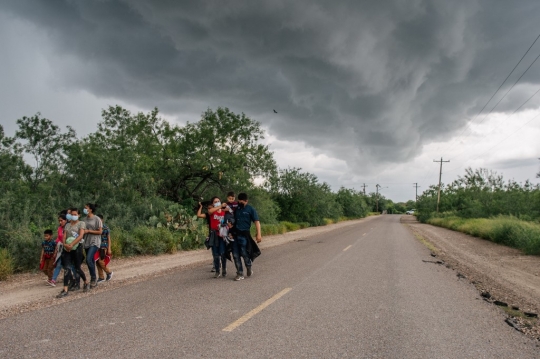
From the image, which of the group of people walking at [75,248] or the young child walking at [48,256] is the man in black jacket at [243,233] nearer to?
the group of people walking at [75,248]

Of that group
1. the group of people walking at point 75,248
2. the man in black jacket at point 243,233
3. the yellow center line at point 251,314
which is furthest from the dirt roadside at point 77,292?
the yellow center line at point 251,314

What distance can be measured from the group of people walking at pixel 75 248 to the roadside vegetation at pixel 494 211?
17.3m

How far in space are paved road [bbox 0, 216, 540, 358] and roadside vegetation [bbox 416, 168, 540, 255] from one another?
13169 mm

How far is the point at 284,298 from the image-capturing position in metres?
6.73

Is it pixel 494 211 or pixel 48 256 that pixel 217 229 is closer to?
pixel 48 256

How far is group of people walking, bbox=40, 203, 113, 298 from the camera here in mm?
7395

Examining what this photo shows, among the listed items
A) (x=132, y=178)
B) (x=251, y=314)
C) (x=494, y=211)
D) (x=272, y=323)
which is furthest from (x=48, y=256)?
(x=494, y=211)

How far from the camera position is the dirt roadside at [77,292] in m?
6.55

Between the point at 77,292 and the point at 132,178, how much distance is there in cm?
1028

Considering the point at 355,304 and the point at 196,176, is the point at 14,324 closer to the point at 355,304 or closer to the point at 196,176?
the point at 355,304

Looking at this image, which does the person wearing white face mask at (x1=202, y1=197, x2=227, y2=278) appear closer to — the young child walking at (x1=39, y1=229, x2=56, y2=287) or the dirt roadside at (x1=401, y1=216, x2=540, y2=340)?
the young child walking at (x1=39, y1=229, x2=56, y2=287)

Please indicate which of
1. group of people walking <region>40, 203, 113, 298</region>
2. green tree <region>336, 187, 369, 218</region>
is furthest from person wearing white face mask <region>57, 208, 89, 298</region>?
green tree <region>336, 187, 369, 218</region>

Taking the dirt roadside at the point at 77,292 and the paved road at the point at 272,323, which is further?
the dirt roadside at the point at 77,292

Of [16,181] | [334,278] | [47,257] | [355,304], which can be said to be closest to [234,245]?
[334,278]
